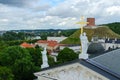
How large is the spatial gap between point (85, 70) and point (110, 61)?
414cm

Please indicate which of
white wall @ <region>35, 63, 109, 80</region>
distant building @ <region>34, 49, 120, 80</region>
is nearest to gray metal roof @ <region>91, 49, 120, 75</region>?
distant building @ <region>34, 49, 120, 80</region>

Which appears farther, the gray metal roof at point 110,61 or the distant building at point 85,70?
the gray metal roof at point 110,61

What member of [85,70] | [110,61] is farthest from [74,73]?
[110,61]

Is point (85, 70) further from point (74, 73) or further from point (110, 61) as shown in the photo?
point (110, 61)

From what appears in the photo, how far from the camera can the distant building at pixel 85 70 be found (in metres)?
21.2

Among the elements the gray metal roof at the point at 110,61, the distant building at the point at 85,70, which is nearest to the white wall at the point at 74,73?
the distant building at the point at 85,70

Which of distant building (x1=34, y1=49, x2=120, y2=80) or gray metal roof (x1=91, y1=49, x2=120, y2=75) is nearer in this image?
distant building (x1=34, y1=49, x2=120, y2=80)

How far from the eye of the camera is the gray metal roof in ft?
76.4

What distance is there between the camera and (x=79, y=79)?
21531 millimetres

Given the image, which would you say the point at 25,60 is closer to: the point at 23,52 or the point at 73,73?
the point at 23,52

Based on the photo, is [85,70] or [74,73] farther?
[74,73]

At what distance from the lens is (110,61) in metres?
24.7

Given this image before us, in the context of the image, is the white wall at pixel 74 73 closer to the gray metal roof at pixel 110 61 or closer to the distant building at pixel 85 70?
the distant building at pixel 85 70

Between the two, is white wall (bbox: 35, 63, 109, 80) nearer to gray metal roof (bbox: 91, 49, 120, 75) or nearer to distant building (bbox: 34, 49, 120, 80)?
distant building (bbox: 34, 49, 120, 80)
